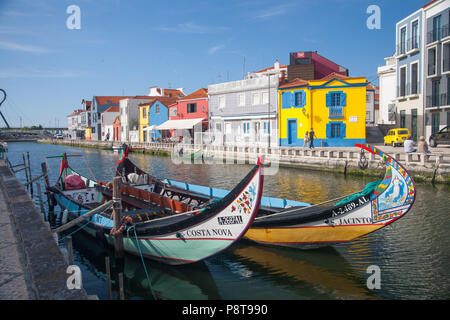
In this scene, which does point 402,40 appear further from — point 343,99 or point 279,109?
point 279,109

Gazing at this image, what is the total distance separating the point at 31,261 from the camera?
634 cm

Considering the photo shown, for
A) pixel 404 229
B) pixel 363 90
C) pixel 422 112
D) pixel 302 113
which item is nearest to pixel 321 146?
pixel 302 113

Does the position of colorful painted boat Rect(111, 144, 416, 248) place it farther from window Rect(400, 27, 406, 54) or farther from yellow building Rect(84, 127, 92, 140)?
yellow building Rect(84, 127, 92, 140)

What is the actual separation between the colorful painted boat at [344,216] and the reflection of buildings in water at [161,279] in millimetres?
Answer: 2097

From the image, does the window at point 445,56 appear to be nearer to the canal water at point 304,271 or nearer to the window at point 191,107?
the canal water at point 304,271

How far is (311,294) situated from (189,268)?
3006mm

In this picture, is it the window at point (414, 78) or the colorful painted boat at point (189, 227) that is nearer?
the colorful painted boat at point (189, 227)

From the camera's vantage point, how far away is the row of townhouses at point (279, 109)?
112ft

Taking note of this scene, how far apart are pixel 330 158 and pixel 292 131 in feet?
34.0

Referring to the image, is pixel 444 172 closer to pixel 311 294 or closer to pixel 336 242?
pixel 336 242

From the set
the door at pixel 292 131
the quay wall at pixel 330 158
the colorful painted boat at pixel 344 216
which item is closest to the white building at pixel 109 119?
the quay wall at pixel 330 158

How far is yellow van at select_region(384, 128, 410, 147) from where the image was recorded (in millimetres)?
30422

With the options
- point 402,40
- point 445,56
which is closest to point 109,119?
point 402,40


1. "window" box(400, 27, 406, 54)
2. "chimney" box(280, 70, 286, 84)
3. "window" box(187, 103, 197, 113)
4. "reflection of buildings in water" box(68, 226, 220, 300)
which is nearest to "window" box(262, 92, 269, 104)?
"chimney" box(280, 70, 286, 84)
